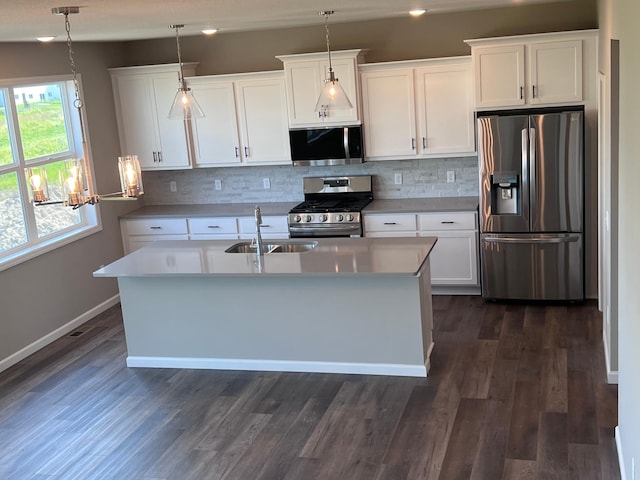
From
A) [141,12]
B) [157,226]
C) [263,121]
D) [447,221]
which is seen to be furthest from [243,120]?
[141,12]

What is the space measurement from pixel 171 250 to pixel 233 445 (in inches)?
77.5

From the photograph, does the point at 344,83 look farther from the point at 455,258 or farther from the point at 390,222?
the point at 455,258

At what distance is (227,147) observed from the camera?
24.1ft

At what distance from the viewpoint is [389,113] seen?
6.88 meters

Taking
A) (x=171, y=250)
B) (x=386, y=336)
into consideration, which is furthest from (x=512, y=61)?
(x=171, y=250)

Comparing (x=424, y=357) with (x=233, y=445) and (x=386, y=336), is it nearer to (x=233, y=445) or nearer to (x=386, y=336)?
(x=386, y=336)

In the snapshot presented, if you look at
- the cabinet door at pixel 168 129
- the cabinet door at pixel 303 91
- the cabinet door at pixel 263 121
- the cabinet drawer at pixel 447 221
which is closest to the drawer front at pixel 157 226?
the cabinet door at pixel 168 129

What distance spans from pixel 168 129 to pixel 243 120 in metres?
0.78

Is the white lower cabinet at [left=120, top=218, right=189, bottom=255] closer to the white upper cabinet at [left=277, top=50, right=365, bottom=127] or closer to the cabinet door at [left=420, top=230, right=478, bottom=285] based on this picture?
the white upper cabinet at [left=277, top=50, right=365, bottom=127]

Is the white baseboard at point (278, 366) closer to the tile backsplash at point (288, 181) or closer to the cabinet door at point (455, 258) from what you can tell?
the cabinet door at point (455, 258)

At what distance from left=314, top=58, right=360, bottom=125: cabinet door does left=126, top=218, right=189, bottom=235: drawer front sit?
178cm

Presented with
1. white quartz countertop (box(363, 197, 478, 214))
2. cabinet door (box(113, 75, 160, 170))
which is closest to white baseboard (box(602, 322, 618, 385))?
white quartz countertop (box(363, 197, 478, 214))

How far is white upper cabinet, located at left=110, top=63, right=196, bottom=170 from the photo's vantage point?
730 centimetres

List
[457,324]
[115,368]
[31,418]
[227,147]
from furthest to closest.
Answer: [227,147] → [457,324] → [115,368] → [31,418]
